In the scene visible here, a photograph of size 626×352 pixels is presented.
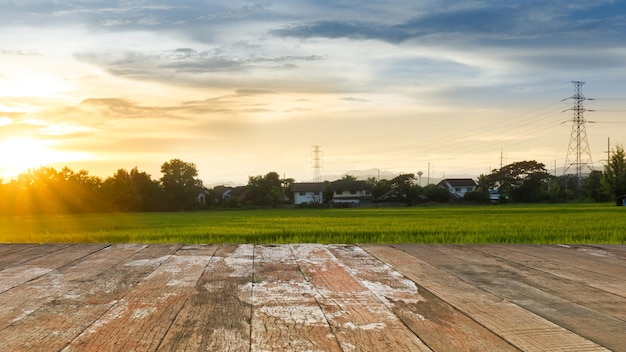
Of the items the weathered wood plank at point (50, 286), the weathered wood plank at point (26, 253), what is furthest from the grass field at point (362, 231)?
the weathered wood plank at point (50, 286)

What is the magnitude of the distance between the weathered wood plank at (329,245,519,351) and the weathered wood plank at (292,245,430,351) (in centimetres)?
4

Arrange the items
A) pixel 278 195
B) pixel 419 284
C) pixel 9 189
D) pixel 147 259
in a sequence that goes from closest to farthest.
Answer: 1. pixel 419 284
2. pixel 147 259
3. pixel 9 189
4. pixel 278 195

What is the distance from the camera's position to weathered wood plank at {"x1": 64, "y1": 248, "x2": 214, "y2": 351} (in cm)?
163

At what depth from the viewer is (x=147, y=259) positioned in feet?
11.1

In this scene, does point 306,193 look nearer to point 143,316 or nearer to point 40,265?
point 40,265

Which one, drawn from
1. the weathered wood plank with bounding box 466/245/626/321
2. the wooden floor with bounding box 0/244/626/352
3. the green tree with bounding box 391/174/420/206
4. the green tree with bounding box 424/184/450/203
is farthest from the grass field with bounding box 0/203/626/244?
the green tree with bounding box 424/184/450/203

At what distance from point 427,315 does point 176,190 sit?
206 ft

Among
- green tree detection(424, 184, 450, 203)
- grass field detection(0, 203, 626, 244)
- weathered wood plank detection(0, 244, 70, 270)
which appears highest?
green tree detection(424, 184, 450, 203)

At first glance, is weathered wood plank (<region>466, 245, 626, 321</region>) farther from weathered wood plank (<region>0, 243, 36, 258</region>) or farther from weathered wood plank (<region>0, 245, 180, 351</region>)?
weathered wood plank (<region>0, 243, 36, 258</region>)

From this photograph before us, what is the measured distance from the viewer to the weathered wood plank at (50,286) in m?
2.08

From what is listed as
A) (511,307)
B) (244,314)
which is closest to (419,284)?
(511,307)

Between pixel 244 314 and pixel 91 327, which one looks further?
pixel 244 314

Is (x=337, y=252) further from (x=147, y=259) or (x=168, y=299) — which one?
(x=168, y=299)

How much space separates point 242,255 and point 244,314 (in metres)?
1.63
